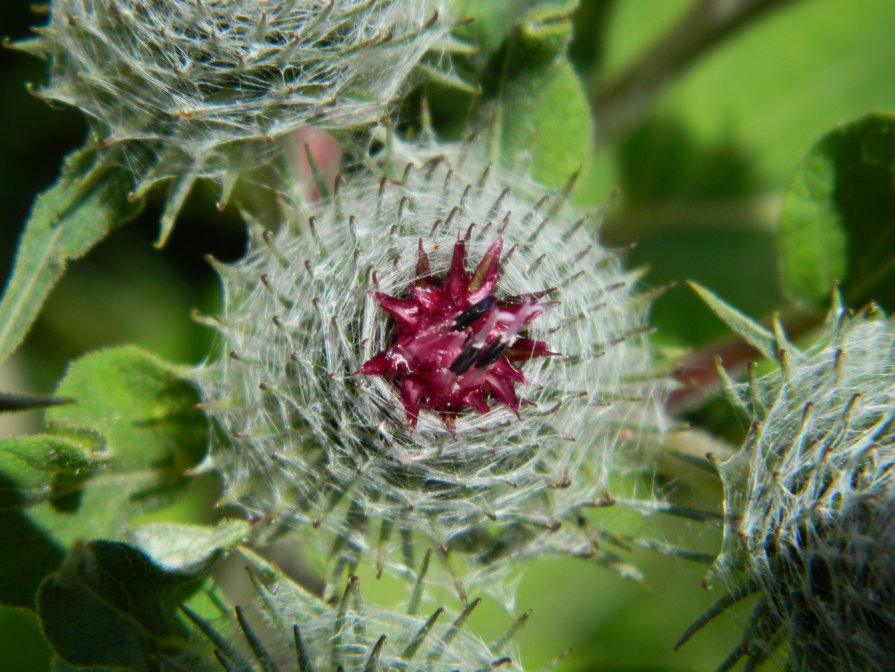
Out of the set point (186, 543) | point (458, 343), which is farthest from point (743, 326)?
point (186, 543)

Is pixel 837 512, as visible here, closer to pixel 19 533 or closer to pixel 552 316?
pixel 552 316

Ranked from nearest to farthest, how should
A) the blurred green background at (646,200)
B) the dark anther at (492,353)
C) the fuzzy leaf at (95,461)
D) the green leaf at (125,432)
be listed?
the dark anther at (492,353), the fuzzy leaf at (95,461), the green leaf at (125,432), the blurred green background at (646,200)

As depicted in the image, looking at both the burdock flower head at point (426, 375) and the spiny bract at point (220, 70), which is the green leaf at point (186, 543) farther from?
the spiny bract at point (220, 70)

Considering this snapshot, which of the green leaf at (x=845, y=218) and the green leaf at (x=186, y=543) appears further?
the green leaf at (x=845, y=218)

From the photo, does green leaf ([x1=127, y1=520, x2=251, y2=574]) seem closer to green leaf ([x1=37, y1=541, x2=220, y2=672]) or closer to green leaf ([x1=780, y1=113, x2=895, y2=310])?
green leaf ([x1=37, y1=541, x2=220, y2=672])

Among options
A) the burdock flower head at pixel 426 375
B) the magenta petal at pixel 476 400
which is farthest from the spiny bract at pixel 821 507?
the magenta petal at pixel 476 400

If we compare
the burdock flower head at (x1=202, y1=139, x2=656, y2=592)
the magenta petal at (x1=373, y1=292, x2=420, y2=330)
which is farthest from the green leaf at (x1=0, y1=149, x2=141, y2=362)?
the magenta petal at (x1=373, y1=292, x2=420, y2=330)

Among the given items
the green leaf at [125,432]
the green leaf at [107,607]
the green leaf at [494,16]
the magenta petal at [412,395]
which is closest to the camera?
the green leaf at [107,607]
